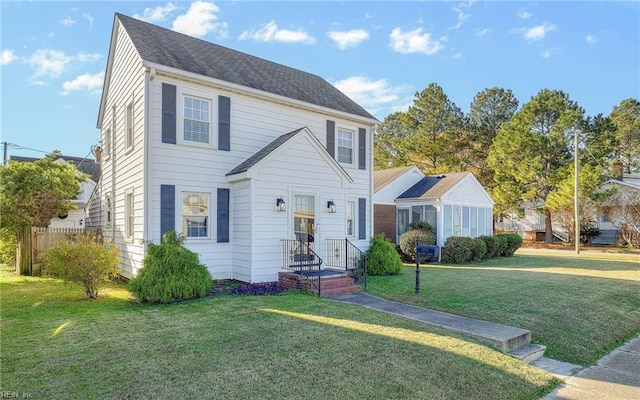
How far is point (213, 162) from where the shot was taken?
1067 cm

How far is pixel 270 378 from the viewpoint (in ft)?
14.0

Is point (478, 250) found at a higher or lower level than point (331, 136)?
lower

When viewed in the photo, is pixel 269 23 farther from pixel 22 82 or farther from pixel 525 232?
pixel 525 232

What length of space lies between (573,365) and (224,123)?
963cm

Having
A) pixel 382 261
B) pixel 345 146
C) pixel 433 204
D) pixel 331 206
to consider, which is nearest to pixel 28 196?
pixel 331 206

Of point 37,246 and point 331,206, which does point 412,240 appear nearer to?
point 331,206

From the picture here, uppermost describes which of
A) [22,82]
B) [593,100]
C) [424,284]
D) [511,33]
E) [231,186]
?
[593,100]

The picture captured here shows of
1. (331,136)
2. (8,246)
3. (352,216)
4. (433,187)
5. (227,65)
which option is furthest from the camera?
(433,187)

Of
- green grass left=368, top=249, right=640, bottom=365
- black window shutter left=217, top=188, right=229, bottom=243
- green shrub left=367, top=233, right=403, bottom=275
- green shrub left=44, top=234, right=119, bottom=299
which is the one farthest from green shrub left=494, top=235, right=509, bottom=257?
green shrub left=44, top=234, right=119, bottom=299

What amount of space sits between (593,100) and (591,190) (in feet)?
32.2

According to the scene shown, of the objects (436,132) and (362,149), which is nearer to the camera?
(362,149)

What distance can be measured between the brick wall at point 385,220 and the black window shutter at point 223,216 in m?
10.8

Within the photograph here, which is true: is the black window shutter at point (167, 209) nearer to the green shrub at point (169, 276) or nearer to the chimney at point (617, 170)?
the green shrub at point (169, 276)

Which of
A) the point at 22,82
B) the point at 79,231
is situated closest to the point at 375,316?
the point at 79,231
